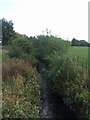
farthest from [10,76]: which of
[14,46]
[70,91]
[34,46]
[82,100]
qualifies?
[34,46]

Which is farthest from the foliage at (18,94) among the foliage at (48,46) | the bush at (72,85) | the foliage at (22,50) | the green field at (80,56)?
the foliage at (48,46)

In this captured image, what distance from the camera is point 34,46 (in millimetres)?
22828

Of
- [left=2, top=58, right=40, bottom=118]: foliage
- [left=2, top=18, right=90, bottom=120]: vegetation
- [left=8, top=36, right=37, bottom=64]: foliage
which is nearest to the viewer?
[left=2, top=58, right=40, bottom=118]: foliage

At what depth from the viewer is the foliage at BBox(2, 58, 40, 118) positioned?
26.1ft

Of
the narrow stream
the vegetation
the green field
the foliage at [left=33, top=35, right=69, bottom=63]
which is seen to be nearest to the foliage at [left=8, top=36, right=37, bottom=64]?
the foliage at [left=33, top=35, right=69, bottom=63]

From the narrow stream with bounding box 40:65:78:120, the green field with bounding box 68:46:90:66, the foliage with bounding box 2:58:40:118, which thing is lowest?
the narrow stream with bounding box 40:65:78:120

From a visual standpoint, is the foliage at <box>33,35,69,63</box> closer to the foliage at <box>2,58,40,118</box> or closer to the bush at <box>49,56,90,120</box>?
the bush at <box>49,56,90,120</box>

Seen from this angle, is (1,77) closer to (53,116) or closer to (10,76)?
(10,76)

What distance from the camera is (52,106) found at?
12.9 m

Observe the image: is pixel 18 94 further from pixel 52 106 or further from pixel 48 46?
pixel 48 46

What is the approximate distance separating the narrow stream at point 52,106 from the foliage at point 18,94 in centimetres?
65

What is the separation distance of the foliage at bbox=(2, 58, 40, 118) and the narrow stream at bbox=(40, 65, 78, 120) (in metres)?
0.65

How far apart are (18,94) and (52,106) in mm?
3574

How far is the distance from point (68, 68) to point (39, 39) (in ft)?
33.8
